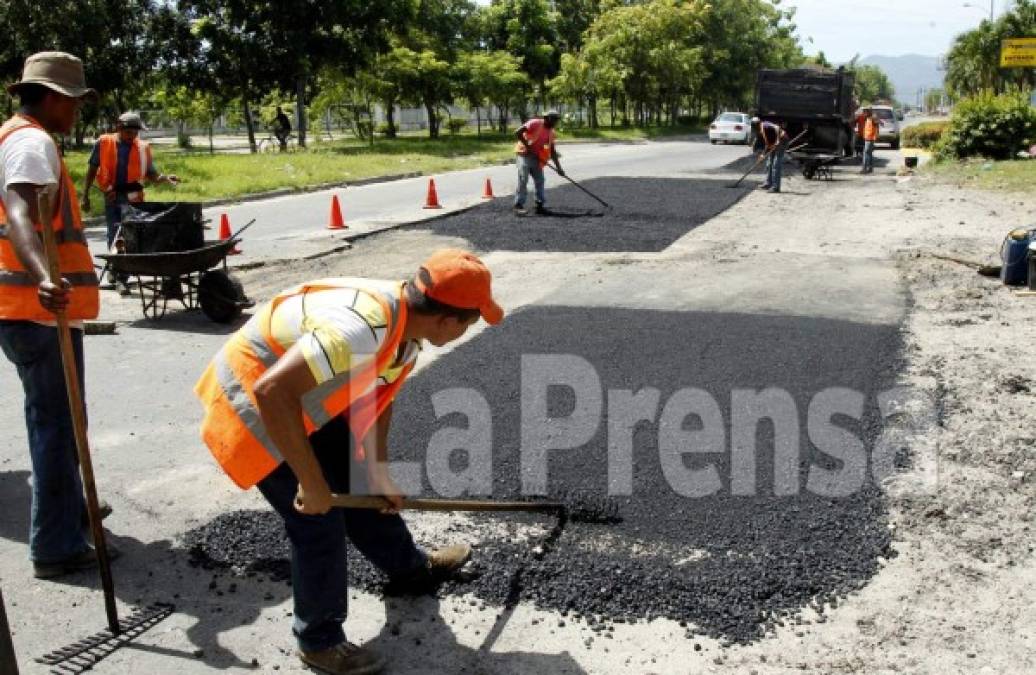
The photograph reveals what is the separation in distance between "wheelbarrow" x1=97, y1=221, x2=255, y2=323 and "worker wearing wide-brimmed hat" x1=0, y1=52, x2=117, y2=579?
3947mm

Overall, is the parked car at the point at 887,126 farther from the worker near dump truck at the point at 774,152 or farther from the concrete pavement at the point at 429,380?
the concrete pavement at the point at 429,380

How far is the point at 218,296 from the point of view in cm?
787

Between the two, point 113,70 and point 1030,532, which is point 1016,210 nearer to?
point 1030,532

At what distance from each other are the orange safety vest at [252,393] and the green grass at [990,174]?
650 inches

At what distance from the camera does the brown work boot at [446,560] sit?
141 inches

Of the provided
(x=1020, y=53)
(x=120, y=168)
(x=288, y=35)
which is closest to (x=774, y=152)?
(x=120, y=168)

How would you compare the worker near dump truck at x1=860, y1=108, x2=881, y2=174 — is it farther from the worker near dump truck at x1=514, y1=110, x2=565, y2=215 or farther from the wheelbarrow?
the wheelbarrow

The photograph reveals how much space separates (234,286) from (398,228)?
536 centimetres

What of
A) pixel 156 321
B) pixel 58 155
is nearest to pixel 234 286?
pixel 156 321

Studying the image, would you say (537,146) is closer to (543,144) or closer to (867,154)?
(543,144)

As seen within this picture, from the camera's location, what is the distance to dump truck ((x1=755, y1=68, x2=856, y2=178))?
2109 cm

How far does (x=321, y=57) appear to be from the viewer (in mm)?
30484

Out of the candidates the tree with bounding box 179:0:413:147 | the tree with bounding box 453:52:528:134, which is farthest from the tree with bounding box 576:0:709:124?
the tree with bounding box 179:0:413:147

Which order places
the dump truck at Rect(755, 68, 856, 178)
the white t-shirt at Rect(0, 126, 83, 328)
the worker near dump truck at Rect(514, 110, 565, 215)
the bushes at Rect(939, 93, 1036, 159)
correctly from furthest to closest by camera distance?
the bushes at Rect(939, 93, 1036, 159), the dump truck at Rect(755, 68, 856, 178), the worker near dump truck at Rect(514, 110, 565, 215), the white t-shirt at Rect(0, 126, 83, 328)
